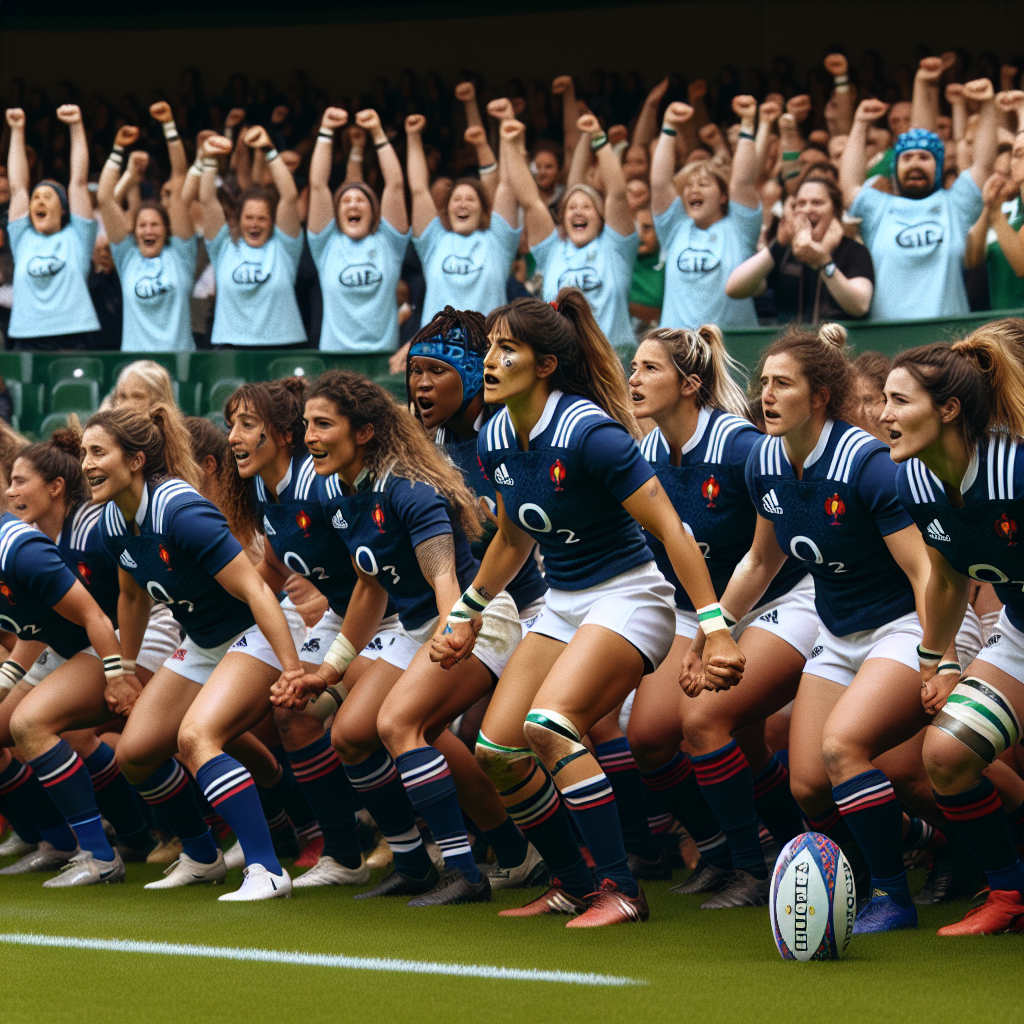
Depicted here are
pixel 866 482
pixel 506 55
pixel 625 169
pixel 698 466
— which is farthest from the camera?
pixel 506 55

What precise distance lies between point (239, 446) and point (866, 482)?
238 centimetres

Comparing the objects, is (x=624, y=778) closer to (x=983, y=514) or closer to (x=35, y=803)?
(x=983, y=514)

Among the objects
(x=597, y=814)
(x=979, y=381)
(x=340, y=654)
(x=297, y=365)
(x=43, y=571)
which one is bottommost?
(x=597, y=814)

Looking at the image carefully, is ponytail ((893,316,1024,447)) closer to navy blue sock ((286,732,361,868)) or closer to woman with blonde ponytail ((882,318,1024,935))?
woman with blonde ponytail ((882,318,1024,935))

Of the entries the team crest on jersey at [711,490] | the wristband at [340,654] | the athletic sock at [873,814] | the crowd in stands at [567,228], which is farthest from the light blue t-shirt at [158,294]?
the athletic sock at [873,814]

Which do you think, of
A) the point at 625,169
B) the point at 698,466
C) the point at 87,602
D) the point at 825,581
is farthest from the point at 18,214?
the point at 825,581

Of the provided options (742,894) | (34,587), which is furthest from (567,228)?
(742,894)

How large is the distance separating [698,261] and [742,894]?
4.84 meters

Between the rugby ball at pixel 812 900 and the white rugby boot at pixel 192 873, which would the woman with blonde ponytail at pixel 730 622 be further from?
the white rugby boot at pixel 192 873

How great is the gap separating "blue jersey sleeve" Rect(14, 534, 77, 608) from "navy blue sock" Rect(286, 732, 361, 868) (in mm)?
1078

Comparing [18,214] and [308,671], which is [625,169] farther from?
[308,671]

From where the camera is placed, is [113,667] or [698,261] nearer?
[113,667]

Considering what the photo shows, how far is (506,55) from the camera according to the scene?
16.6 meters

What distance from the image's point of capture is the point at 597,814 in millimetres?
4445
